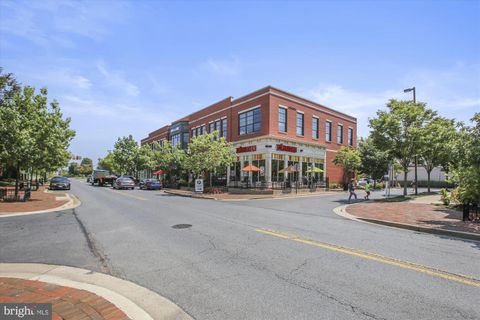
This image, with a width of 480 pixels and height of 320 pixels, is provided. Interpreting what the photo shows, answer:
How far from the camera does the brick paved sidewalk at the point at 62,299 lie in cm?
345

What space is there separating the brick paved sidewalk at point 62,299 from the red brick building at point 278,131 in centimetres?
2595

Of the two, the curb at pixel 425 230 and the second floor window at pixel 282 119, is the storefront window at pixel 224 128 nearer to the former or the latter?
the second floor window at pixel 282 119

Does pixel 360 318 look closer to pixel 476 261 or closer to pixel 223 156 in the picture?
pixel 476 261

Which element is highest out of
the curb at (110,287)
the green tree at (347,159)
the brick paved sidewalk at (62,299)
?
the green tree at (347,159)

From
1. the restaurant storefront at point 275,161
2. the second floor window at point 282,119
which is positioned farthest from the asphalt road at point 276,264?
the second floor window at point 282,119

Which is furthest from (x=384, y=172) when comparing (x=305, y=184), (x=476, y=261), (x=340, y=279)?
(x=340, y=279)

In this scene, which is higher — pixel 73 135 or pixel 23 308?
pixel 73 135

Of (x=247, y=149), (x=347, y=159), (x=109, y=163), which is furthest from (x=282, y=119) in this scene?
(x=109, y=163)

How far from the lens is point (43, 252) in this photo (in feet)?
21.1

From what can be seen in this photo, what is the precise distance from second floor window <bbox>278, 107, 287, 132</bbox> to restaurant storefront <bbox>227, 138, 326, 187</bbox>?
1.54 metres

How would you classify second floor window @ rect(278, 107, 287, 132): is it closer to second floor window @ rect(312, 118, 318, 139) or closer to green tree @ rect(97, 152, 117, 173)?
second floor window @ rect(312, 118, 318, 139)

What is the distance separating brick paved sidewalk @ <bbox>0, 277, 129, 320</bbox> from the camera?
3.45 meters

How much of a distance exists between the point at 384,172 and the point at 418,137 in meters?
23.9

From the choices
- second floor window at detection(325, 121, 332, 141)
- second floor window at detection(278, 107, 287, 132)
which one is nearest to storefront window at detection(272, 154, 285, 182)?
second floor window at detection(278, 107, 287, 132)
